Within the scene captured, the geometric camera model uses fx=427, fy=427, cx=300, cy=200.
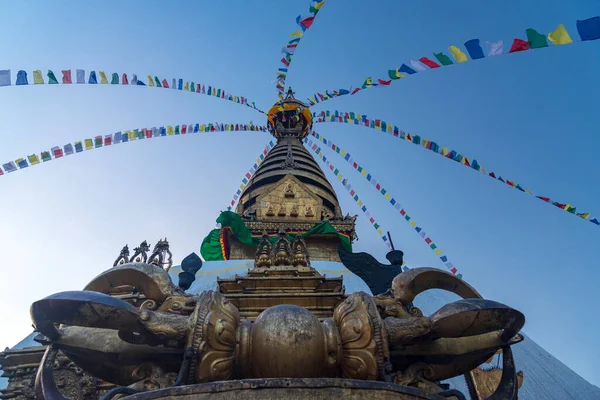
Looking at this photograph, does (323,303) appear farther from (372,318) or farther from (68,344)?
(68,344)

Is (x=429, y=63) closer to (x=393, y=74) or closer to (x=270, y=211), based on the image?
(x=393, y=74)

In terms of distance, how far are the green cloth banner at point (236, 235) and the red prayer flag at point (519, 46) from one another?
7335 millimetres

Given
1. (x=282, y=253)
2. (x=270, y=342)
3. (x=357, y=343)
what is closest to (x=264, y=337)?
(x=270, y=342)

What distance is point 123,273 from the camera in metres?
3.63

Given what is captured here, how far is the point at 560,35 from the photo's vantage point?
6.51 meters

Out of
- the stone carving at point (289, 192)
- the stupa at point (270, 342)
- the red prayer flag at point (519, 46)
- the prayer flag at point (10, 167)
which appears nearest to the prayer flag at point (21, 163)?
the prayer flag at point (10, 167)

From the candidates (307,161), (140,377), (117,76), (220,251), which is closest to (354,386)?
(140,377)

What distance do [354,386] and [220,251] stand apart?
11413 mm

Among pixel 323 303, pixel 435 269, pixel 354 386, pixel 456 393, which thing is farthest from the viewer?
pixel 323 303

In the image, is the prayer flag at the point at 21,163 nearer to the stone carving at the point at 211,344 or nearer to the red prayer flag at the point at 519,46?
the stone carving at the point at 211,344

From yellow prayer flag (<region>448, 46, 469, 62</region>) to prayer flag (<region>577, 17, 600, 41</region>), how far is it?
2.27 m

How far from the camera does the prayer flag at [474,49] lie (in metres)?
7.60

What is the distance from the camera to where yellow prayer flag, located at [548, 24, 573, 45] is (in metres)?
6.45

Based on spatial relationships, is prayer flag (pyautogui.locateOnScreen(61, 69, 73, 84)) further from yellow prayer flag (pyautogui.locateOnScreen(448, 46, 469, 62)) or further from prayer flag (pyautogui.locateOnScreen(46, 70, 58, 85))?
yellow prayer flag (pyautogui.locateOnScreen(448, 46, 469, 62))
